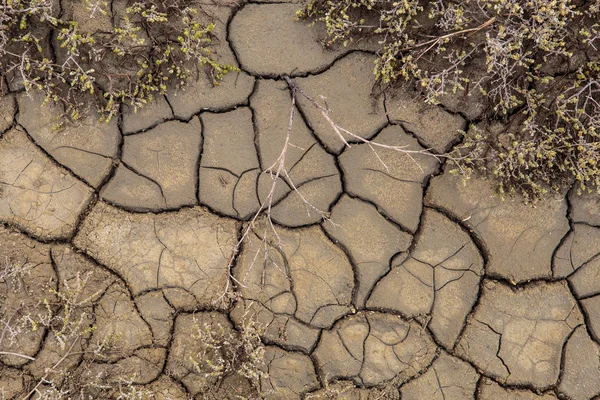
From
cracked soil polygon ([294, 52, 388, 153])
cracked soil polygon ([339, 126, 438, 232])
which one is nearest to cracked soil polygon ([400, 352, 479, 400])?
cracked soil polygon ([339, 126, 438, 232])

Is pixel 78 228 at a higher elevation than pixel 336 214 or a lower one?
lower

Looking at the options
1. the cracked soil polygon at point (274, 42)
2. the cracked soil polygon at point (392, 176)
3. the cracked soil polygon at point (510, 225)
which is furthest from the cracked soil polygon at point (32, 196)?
the cracked soil polygon at point (510, 225)

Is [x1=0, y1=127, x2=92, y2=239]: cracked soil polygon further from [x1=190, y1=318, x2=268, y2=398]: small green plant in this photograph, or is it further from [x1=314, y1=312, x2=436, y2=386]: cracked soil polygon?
[x1=314, y1=312, x2=436, y2=386]: cracked soil polygon

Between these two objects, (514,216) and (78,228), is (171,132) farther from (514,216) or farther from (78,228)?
(514,216)

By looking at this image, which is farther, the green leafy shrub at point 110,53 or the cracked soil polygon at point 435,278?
the cracked soil polygon at point 435,278

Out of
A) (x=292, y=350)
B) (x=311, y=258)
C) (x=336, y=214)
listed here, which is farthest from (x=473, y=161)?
(x=292, y=350)

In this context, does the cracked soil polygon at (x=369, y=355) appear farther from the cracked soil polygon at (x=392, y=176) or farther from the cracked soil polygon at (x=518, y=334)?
the cracked soil polygon at (x=392, y=176)
